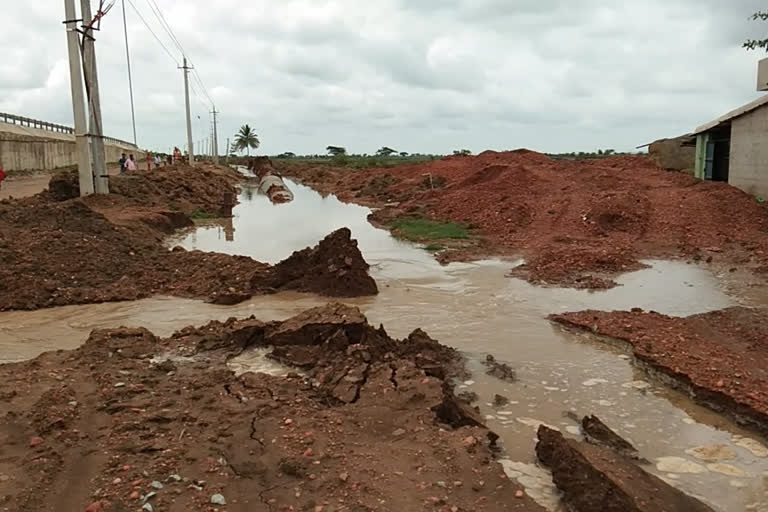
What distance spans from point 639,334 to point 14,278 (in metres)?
9.92

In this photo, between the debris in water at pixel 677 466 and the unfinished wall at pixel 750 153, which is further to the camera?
the unfinished wall at pixel 750 153

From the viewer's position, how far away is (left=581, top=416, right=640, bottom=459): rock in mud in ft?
16.5

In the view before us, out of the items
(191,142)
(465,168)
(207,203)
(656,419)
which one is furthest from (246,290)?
(191,142)

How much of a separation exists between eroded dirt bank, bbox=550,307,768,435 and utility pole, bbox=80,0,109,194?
638 inches

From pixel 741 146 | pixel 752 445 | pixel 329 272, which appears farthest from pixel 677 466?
pixel 741 146

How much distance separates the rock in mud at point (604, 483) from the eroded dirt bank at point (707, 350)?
192 cm

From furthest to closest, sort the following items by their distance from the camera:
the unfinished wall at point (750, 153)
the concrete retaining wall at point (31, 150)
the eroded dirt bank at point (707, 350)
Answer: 1. the concrete retaining wall at point (31, 150)
2. the unfinished wall at point (750, 153)
3. the eroded dirt bank at point (707, 350)

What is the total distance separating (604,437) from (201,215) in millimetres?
20934

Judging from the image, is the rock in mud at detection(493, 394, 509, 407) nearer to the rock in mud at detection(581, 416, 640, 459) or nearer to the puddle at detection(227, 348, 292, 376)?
the rock in mud at detection(581, 416, 640, 459)

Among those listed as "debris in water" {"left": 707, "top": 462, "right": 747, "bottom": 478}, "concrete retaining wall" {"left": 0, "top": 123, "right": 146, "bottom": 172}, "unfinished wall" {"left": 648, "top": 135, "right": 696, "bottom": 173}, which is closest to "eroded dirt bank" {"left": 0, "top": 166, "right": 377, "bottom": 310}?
"debris in water" {"left": 707, "top": 462, "right": 747, "bottom": 478}

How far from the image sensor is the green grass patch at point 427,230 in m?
18.4

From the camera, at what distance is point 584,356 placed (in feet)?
24.7

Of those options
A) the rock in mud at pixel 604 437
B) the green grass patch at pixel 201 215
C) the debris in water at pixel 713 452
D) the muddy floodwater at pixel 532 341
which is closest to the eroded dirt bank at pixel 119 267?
the muddy floodwater at pixel 532 341

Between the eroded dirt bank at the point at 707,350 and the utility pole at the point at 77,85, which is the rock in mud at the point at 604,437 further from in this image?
the utility pole at the point at 77,85
